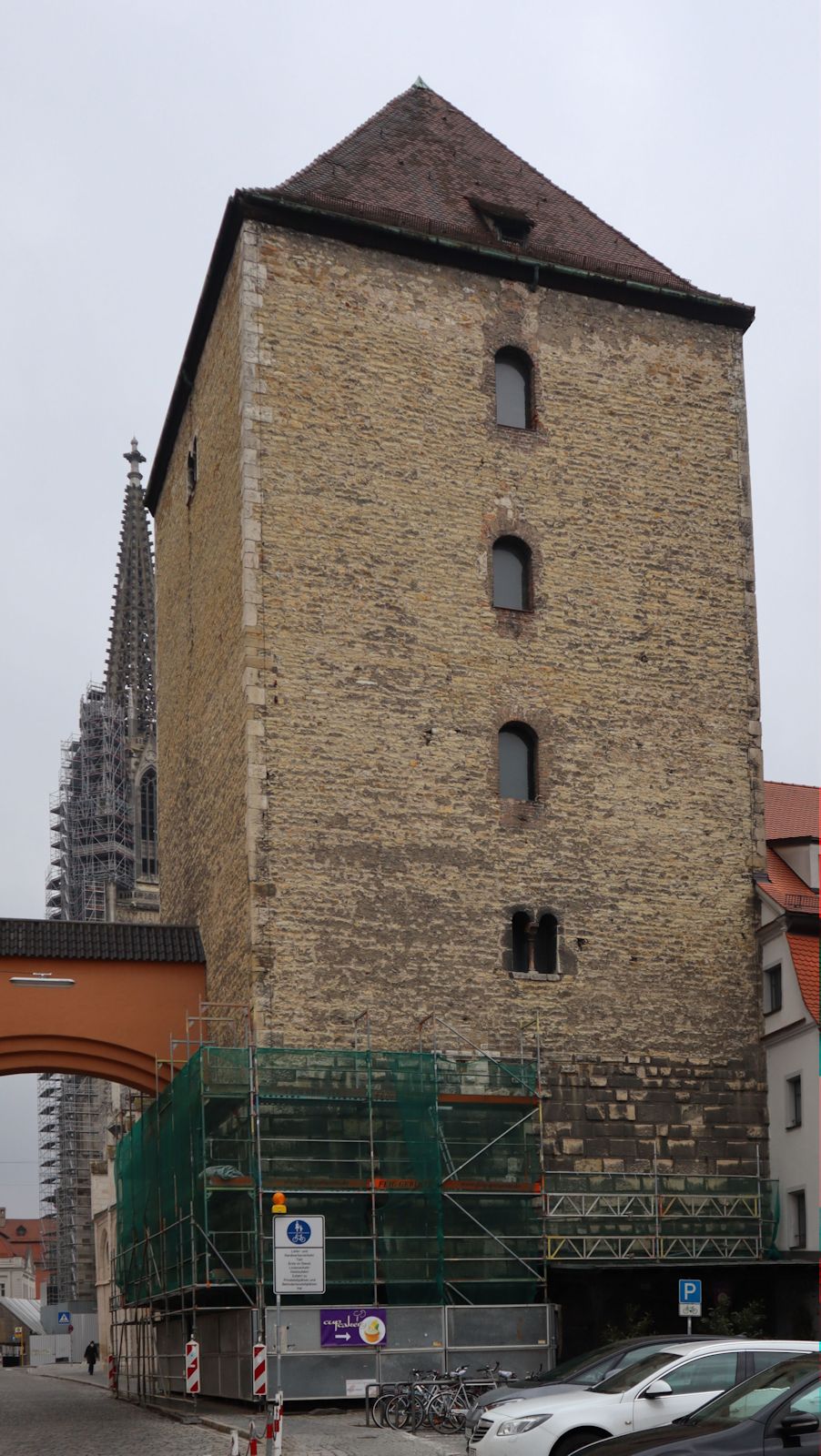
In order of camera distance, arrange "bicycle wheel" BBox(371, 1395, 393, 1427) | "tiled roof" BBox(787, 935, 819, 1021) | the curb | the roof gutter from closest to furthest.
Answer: "bicycle wheel" BBox(371, 1395, 393, 1427) → "tiled roof" BBox(787, 935, 819, 1021) → the roof gutter → the curb

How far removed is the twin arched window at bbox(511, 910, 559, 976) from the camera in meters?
24.6

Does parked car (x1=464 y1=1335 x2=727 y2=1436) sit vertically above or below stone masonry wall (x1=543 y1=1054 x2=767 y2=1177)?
below

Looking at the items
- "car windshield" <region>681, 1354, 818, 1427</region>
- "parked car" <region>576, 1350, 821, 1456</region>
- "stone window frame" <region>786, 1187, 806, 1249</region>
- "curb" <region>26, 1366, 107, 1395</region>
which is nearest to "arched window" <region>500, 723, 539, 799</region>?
"stone window frame" <region>786, 1187, 806, 1249</region>

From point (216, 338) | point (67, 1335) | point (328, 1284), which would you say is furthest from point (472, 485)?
point (67, 1335)

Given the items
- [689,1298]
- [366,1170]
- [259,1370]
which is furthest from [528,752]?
[259,1370]

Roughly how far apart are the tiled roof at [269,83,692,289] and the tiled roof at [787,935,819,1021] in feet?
32.8

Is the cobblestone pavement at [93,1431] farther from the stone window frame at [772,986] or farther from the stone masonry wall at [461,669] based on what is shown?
the stone window frame at [772,986]

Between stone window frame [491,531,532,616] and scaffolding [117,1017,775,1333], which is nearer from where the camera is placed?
scaffolding [117,1017,775,1333]

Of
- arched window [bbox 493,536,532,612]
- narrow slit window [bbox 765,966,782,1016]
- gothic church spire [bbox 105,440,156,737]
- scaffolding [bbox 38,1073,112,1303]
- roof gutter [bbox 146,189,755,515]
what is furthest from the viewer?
gothic church spire [bbox 105,440,156,737]

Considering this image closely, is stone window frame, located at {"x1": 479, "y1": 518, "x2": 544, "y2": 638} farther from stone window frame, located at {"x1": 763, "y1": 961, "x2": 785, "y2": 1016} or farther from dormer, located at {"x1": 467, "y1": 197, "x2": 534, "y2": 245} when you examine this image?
Answer: stone window frame, located at {"x1": 763, "y1": 961, "x2": 785, "y2": 1016}

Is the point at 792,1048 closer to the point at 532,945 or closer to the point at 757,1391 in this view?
the point at 532,945

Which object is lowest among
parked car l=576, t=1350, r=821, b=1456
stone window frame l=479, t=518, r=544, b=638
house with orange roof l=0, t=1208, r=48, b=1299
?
house with orange roof l=0, t=1208, r=48, b=1299

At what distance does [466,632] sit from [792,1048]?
7.02 meters

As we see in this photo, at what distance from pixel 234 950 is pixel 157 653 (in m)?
9.87
